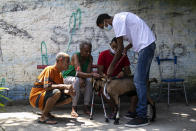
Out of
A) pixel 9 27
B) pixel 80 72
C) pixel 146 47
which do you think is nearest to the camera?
pixel 146 47

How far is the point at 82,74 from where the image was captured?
16.3ft

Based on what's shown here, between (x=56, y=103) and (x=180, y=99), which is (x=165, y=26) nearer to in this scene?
(x=180, y=99)

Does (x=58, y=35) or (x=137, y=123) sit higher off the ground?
(x=58, y=35)

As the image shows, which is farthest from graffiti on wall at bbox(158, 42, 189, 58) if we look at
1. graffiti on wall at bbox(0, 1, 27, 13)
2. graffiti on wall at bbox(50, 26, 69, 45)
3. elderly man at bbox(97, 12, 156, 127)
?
graffiti on wall at bbox(0, 1, 27, 13)

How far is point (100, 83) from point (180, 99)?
275 centimetres

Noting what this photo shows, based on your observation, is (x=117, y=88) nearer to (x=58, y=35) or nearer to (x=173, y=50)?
(x=58, y=35)

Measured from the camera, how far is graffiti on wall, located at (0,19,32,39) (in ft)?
20.1

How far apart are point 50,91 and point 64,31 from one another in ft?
7.46

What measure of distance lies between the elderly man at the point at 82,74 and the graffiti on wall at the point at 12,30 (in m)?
1.65

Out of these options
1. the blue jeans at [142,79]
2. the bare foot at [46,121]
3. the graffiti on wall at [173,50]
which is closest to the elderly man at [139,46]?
the blue jeans at [142,79]

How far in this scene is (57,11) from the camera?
6.23m

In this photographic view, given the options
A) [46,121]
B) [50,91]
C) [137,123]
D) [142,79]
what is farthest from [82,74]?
[137,123]

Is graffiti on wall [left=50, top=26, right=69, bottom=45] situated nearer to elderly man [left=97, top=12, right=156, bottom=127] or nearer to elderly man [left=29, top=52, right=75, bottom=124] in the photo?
elderly man [left=29, top=52, right=75, bottom=124]

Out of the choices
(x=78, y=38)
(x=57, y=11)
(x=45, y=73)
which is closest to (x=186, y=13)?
(x=78, y=38)
